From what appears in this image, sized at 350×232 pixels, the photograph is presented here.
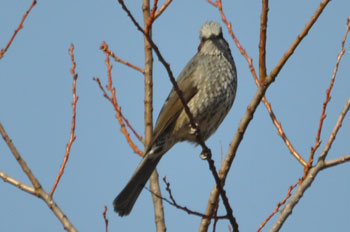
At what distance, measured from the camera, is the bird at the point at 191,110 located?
14.1 ft

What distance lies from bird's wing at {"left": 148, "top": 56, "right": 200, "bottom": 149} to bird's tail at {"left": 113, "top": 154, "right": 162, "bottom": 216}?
19cm

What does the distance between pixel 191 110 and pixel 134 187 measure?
2.50 feet

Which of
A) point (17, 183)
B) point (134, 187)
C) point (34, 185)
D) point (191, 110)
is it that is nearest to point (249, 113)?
point (34, 185)

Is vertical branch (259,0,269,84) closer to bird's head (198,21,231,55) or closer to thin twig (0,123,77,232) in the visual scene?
thin twig (0,123,77,232)

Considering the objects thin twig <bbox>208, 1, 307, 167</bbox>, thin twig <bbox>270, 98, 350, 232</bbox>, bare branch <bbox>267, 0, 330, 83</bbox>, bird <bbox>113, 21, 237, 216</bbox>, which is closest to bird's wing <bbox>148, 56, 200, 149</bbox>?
bird <bbox>113, 21, 237, 216</bbox>

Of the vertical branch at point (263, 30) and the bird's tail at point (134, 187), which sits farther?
the bird's tail at point (134, 187)

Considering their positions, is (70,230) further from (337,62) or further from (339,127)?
(337,62)

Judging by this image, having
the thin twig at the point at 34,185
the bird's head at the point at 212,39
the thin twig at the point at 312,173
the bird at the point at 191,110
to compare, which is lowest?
the thin twig at the point at 34,185

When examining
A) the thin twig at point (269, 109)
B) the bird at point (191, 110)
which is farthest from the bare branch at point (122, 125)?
the thin twig at point (269, 109)

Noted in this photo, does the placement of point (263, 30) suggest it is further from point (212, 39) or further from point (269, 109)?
point (212, 39)

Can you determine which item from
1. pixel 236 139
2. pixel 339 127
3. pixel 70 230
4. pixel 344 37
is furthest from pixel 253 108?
pixel 70 230

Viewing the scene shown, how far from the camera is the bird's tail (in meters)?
4.23

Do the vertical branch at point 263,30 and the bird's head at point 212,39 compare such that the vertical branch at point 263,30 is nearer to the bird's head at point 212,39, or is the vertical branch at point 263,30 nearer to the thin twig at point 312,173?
the thin twig at point 312,173

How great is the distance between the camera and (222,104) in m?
4.47
